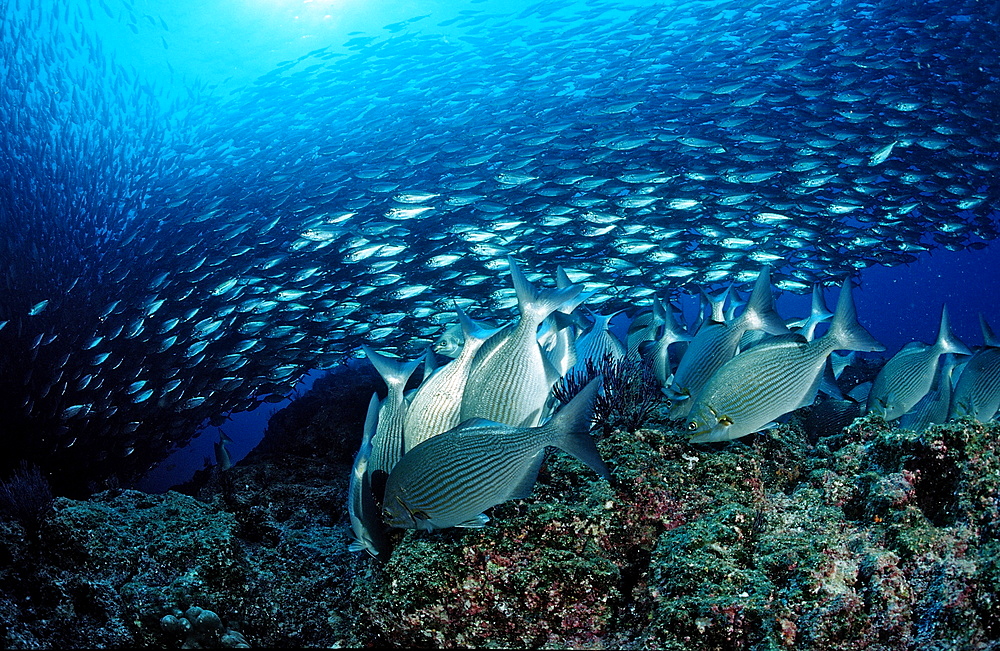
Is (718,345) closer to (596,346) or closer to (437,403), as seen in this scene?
(596,346)

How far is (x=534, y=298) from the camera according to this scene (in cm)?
252

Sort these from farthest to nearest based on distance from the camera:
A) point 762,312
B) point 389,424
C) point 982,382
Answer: point 982,382, point 762,312, point 389,424

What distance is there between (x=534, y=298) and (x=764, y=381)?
129cm

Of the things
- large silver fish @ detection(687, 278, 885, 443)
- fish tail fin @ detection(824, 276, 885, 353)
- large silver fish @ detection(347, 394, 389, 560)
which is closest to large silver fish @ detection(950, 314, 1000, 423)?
fish tail fin @ detection(824, 276, 885, 353)

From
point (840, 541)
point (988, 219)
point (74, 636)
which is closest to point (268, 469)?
point (74, 636)

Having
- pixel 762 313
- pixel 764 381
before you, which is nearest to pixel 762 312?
pixel 762 313

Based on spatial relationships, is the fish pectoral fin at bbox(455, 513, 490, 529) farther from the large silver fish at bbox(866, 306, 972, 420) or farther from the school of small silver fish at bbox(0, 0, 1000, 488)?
the school of small silver fish at bbox(0, 0, 1000, 488)

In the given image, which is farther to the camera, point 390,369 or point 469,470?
point 390,369

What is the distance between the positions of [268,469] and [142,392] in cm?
784

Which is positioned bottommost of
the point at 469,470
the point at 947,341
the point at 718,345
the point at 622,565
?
the point at 947,341

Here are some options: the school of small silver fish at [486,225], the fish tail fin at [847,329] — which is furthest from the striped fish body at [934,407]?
the school of small silver fish at [486,225]

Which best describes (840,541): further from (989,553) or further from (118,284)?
(118,284)

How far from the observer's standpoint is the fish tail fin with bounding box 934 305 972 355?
11.9 ft

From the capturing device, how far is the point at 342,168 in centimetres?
1365
